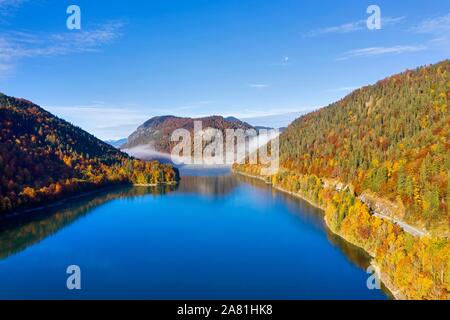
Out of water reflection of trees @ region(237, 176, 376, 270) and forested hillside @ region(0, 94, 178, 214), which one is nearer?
water reflection of trees @ region(237, 176, 376, 270)

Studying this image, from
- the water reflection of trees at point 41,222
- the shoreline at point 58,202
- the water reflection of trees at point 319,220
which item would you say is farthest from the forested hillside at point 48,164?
the water reflection of trees at point 319,220

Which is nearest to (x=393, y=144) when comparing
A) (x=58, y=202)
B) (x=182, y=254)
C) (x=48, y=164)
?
(x=182, y=254)

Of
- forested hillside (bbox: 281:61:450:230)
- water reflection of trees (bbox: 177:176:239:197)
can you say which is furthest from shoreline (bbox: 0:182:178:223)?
forested hillside (bbox: 281:61:450:230)

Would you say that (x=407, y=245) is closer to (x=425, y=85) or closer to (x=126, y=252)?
(x=126, y=252)

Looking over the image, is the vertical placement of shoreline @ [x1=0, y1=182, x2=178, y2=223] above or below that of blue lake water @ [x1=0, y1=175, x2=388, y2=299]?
above

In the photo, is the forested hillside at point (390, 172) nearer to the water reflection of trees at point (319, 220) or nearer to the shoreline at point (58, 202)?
the water reflection of trees at point (319, 220)

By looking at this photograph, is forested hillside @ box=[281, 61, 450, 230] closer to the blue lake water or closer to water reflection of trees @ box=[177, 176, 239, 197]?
the blue lake water
